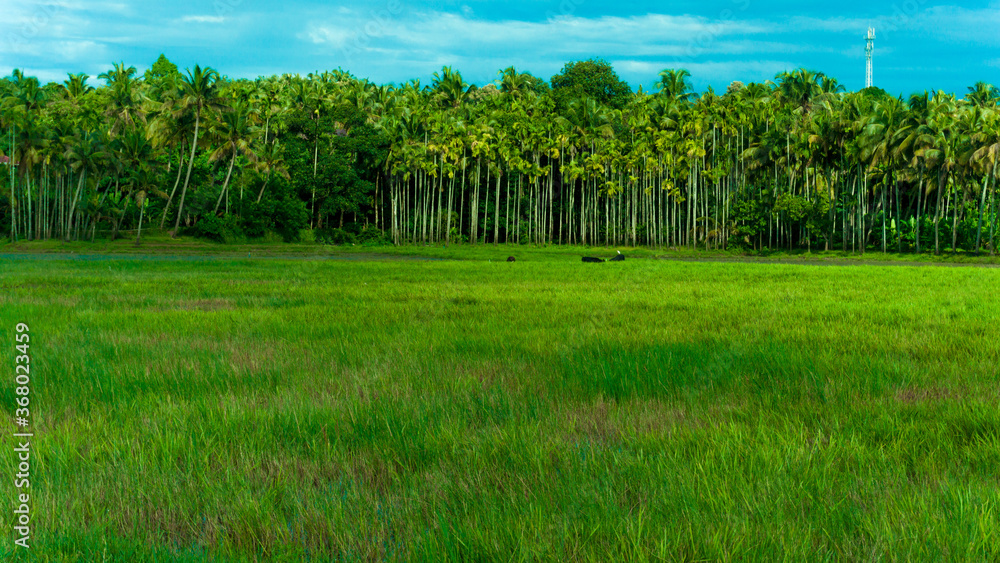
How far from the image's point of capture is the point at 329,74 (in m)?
102

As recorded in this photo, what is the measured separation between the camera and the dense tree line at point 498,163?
61062 millimetres

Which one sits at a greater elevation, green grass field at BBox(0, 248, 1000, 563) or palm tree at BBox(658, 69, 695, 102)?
palm tree at BBox(658, 69, 695, 102)

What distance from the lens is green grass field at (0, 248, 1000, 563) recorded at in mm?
2781

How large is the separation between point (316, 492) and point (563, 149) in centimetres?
7744

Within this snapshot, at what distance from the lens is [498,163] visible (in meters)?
77.4

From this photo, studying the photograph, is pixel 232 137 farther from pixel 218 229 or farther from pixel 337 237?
pixel 337 237

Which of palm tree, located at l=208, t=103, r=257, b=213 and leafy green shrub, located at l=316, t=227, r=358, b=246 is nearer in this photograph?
palm tree, located at l=208, t=103, r=257, b=213

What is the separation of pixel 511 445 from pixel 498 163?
245 ft

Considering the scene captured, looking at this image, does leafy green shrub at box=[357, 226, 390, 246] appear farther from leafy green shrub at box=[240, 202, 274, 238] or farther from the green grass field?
the green grass field

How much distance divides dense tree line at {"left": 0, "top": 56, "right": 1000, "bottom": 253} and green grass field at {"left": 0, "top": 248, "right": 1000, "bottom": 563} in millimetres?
56832

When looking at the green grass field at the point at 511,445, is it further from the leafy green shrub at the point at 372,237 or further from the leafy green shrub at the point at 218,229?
the leafy green shrub at the point at 372,237

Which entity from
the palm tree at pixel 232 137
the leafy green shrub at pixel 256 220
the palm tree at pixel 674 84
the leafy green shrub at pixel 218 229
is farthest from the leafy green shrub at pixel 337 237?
the palm tree at pixel 674 84

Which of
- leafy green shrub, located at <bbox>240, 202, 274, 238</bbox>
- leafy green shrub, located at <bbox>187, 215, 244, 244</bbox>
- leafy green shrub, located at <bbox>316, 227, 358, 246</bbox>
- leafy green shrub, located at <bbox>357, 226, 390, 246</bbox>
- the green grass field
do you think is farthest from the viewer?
leafy green shrub, located at <bbox>316, 227, 358, 246</bbox>

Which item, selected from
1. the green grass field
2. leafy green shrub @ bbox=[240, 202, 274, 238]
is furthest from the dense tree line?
the green grass field
